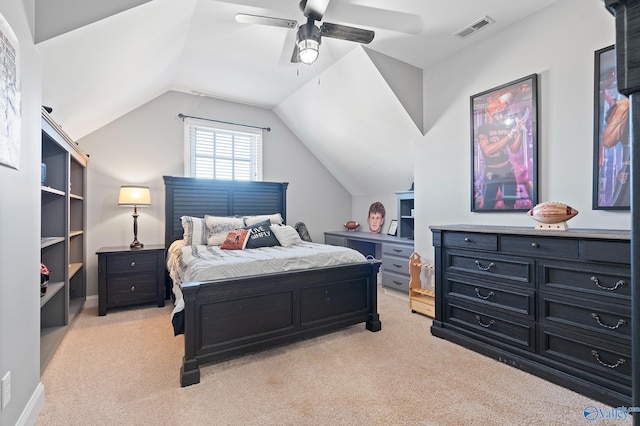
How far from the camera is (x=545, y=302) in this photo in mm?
2230

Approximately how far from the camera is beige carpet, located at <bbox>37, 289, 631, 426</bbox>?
1.78m

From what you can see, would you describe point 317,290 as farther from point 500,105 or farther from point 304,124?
point 304,124

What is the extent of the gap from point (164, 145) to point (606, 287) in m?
4.76

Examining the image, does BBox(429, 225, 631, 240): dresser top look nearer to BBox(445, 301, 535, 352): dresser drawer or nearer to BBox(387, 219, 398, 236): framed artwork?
BBox(445, 301, 535, 352): dresser drawer

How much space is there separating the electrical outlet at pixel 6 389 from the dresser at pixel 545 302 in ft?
9.57

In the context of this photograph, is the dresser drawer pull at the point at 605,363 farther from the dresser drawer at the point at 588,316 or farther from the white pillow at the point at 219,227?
the white pillow at the point at 219,227

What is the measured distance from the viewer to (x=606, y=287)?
1946 millimetres

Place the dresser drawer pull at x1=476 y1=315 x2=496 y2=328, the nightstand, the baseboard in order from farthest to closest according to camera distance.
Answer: the nightstand, the dresser drawer pull at x1=476 y1=315 x2=496 y2=328, the baseboard

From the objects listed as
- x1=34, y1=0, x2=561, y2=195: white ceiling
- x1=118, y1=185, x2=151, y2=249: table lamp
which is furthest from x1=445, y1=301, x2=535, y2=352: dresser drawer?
x1=118, y1=185, x2=151, y2=249: table lamp

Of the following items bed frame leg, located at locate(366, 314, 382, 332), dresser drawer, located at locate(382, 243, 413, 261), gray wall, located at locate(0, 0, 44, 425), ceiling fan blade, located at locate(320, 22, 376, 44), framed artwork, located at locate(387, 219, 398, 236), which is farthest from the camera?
framed artwork, located at locate(387, 219, 398, 236)

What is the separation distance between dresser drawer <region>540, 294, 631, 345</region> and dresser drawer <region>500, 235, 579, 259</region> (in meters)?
0.29

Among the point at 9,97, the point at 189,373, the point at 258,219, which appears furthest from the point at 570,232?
the point at 258,219

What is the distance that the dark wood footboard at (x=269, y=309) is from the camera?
223 centimetres

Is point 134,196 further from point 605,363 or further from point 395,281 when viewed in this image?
point 605,363
